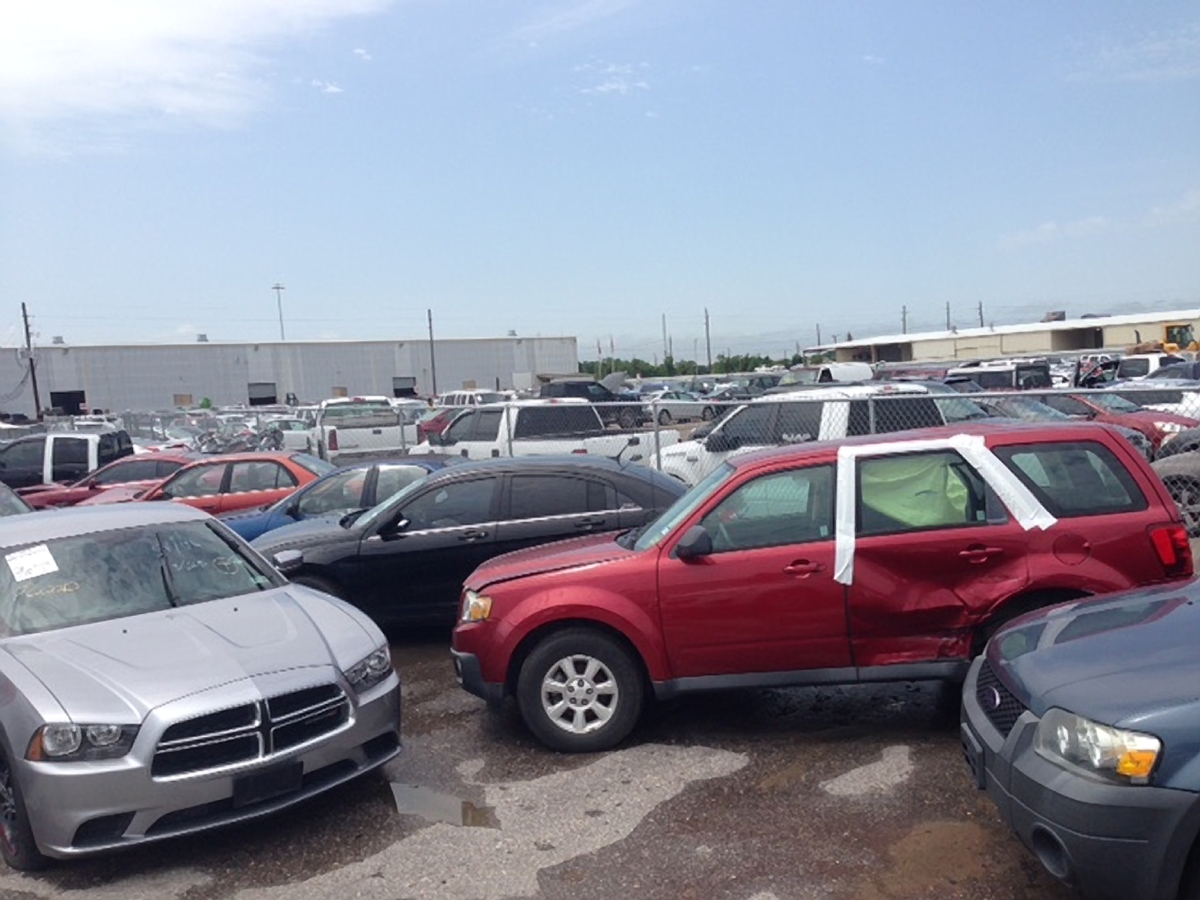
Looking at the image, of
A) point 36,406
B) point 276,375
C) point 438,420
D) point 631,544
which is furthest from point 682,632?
point 276,375

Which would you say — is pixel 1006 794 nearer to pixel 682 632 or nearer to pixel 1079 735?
pixel 1079 735

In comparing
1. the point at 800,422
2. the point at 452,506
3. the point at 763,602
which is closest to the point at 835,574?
the point at 763,602

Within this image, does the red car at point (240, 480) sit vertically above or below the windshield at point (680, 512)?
below

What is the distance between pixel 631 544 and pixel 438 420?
1968cm

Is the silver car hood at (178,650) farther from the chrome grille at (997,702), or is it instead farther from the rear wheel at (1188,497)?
the rear wheel at (1188,497)

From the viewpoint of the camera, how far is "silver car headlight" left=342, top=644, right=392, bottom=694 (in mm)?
5633

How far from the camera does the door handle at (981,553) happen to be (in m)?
6.09

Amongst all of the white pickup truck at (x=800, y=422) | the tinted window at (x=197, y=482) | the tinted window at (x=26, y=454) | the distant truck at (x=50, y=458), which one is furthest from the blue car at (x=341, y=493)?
the tinted window at (x=26, y=454)

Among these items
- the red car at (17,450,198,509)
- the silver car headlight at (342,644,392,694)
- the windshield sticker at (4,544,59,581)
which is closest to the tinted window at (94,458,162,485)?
the red car at (17,450,198,509)

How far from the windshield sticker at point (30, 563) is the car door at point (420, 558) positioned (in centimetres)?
294

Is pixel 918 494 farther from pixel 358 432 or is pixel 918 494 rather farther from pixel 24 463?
pixel 24 463

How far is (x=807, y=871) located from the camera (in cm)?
477

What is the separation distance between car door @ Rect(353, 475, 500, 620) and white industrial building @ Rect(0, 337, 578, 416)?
186 feet

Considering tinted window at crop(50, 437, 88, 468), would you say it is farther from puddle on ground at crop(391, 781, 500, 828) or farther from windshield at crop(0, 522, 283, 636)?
puddle on ground at crop(391, 781, 500, 828)
